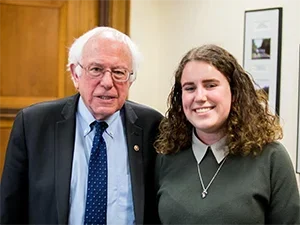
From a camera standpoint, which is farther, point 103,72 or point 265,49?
point 265,49

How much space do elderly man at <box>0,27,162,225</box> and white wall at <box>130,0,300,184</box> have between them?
1.00 metres

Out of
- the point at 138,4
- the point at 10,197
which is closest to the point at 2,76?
the point at 138,4

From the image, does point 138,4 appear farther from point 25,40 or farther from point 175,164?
point 175,164

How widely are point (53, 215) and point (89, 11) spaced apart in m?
1.86

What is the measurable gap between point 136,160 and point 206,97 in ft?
1.24

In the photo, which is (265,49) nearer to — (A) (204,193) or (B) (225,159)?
(B) (225,159)

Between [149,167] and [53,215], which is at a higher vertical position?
[149,167]

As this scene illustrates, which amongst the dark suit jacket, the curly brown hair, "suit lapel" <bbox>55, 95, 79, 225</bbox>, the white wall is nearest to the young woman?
the curly brown hair

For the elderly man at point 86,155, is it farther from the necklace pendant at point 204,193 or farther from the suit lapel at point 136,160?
the necklace pendant at point 204,193

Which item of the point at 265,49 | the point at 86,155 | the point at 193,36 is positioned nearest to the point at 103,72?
the point at 86,155

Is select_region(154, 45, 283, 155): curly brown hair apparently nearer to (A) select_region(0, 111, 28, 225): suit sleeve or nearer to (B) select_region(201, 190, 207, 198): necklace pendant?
(B) select_region(201, 190, 207, 198): necklace pendant

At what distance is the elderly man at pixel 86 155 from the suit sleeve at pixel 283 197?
1.52 ft

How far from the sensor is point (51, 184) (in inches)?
67.7

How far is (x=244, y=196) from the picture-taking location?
158 cm
